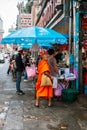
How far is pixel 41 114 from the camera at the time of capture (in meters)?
10.4

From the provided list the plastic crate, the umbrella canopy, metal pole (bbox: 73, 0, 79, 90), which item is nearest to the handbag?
the plastic crate

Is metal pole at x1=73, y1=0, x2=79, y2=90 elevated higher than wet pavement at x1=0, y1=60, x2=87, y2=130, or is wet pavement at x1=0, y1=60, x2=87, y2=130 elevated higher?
metal pole at x1=73, y1=0, x2=79, y2=90

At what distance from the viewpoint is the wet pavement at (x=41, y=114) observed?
29.6 ft

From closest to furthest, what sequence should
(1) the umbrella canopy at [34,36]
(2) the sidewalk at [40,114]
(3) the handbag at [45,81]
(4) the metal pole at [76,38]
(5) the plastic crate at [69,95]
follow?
(2) the sidewalk at [40,114]
(3) the handbag at [45,81]
(5) the plastic crate at [69,95]
(1) the umbrella canopy at [34,36]
(4) the metal pole at [76,38]

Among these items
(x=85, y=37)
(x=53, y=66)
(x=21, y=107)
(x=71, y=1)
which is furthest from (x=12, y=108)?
(x=71, y=1)

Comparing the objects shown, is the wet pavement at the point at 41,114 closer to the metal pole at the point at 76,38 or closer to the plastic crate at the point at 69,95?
the plastic crate at the point at 69,95

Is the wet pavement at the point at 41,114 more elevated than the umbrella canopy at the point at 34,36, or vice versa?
the umbrella canopy at the point at 34,36

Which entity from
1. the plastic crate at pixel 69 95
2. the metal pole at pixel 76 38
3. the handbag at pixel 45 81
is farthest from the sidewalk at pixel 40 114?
the metal pole at pixel 76 38

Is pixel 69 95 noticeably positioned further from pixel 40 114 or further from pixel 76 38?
pixel 76 38

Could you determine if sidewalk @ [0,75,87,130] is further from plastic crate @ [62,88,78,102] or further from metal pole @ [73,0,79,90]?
metal pole @ [73,0,79,90]

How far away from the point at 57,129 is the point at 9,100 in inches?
178

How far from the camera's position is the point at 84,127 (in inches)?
353

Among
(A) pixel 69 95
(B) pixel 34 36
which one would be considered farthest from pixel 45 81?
(B) pixel 34 36

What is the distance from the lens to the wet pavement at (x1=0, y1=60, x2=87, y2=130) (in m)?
9.01
